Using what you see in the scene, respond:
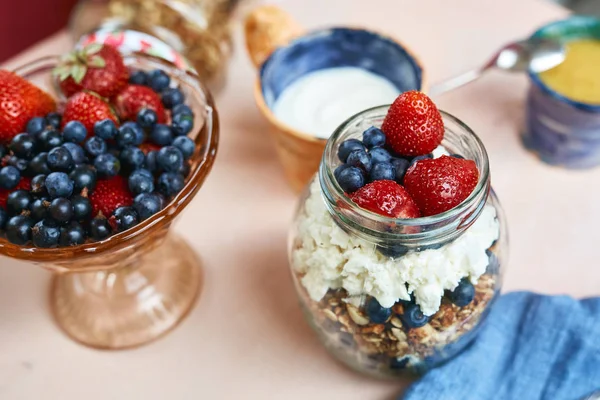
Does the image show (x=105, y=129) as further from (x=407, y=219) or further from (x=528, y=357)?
(x=528, y=357)

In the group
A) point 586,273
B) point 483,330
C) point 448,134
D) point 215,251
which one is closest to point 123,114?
point 215,251

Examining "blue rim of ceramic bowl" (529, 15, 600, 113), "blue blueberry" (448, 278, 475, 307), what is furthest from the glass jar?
"blue rim of ceramic bowl" (529, 15, 600, 113)

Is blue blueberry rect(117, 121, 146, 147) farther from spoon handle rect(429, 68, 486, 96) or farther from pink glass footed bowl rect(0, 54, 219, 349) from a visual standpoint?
spoon handle rect(429, 68, 486, 96)

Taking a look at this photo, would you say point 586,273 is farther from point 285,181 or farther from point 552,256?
point 285,181

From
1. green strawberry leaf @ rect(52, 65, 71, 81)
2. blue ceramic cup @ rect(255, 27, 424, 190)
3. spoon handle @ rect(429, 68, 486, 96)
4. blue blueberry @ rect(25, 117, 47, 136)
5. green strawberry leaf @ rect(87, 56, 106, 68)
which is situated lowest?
spoon handle @ rect(429, 68, 486, 96)

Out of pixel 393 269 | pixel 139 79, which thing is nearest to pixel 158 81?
pixel 139 79

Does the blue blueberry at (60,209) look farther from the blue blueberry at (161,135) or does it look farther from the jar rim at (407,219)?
the jar rim at (407,219)
